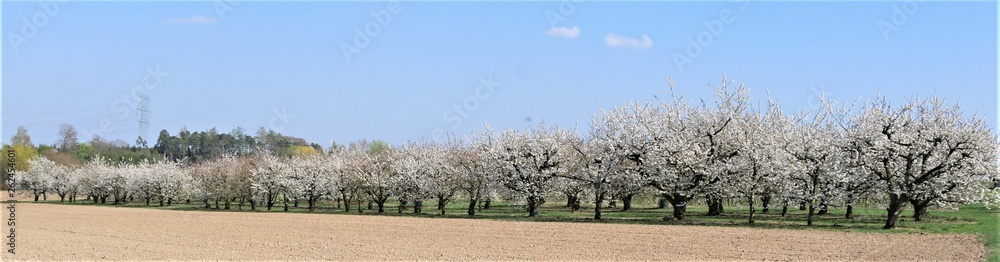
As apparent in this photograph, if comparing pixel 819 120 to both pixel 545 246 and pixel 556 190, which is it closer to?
pixel 556 190

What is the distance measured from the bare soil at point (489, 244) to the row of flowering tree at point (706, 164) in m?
4.00

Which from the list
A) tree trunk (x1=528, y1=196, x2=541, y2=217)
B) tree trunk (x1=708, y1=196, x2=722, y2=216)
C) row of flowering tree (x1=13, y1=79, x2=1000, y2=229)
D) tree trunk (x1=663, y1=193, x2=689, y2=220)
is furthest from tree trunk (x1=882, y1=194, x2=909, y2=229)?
tree trunk (x1=528, y1=196, x2=541, y2=217)

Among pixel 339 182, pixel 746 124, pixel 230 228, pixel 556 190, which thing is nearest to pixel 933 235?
pixel 746 124

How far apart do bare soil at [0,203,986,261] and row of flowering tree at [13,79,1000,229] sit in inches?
157

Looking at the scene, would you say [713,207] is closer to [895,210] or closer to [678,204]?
[678,204]

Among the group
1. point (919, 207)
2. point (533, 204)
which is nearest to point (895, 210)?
point (919, 207)

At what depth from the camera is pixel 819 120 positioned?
38.6m

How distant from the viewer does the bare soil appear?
21.0 meters

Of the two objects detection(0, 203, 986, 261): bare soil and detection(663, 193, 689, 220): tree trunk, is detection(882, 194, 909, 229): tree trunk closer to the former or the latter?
detection(0, 203, 986, 261): bare soil

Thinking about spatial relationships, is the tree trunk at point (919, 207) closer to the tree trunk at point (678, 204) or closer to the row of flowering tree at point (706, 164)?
the row of flowering tree at point (706, 164)

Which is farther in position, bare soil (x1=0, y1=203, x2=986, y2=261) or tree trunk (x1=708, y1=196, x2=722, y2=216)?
tree trunk (x1=708, y1=196, x2=722, y2=216)

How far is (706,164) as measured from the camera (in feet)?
117

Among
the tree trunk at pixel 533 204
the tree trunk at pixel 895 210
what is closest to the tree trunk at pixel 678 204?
the tree trunk at pixel 533 204

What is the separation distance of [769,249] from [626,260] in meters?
4.80
